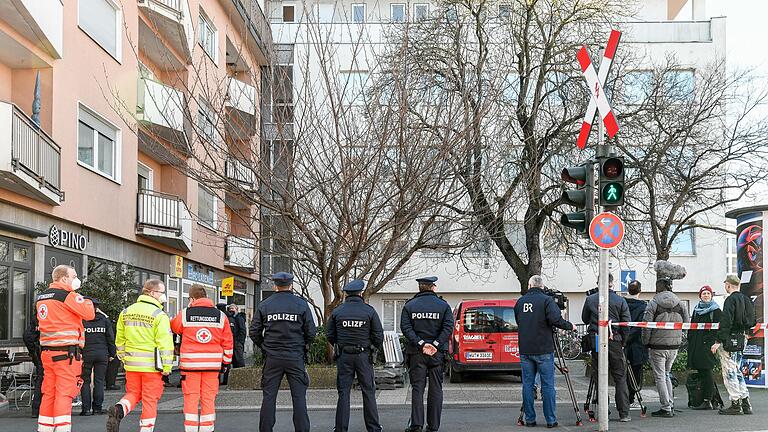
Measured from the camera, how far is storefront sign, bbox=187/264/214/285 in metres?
30.5

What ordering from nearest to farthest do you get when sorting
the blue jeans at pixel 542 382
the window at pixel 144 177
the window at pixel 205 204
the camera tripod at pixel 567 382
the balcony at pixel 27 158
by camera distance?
the blue jeans at pixel 542 382 → the camera tripod at pixel 567 382 → the balcony at pixel 27 158 → the window at pixel 144 177 → the window at pixel 205 204

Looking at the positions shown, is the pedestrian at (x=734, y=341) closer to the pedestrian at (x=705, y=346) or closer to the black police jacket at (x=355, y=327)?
the pedestrian at (x=705, y=346)

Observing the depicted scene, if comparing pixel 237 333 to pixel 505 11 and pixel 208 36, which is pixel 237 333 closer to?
pixel 505 11

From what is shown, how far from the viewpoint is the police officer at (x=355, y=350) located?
11320 millimetres

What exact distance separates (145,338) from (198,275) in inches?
839

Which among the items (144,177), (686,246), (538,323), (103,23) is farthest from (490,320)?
(686,246)

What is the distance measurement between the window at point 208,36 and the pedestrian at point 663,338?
2121 cm

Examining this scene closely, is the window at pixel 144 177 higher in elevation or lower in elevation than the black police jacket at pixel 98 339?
higher

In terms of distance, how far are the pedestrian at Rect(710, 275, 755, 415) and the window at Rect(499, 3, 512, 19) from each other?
13027mm

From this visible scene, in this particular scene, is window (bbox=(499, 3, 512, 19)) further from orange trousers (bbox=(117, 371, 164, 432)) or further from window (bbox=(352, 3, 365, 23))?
orange trousers (bbox=(117, 371, 164, 432))

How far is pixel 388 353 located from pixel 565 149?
284 inches

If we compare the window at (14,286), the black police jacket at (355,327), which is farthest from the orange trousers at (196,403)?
the window at (14,286)

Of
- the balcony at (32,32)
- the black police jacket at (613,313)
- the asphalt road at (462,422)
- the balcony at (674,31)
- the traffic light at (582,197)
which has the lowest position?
the asphalt road at (462,422)

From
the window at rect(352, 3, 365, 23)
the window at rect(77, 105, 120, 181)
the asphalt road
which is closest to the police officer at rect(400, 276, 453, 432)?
the asphalt road
